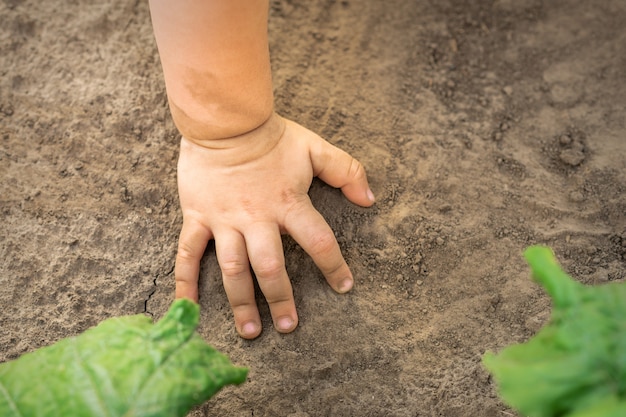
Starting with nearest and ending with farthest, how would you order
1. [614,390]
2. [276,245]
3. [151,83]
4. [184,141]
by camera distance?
1. [614,390]
2. [276,245]
3. [184,141]
4. [151,83]

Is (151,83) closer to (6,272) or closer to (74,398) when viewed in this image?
(6,272)

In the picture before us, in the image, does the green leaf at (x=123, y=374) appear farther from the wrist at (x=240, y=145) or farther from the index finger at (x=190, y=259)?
the wrist at (x=240, y=145)

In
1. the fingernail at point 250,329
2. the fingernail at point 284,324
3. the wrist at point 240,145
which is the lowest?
the fingernail at point 250,329

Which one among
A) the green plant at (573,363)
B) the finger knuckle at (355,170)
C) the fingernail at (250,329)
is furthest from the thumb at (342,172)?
the green plant at (573,363)

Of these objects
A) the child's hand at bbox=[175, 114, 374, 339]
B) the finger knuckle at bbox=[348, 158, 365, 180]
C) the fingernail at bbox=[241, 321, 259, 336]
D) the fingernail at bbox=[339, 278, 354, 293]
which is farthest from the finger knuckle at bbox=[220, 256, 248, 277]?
the finger knuckle at bbox=[348, 158, 365, 180]

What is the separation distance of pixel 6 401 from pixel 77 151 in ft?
2.78

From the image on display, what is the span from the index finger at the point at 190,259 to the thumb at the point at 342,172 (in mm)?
319

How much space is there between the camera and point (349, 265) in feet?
4.92

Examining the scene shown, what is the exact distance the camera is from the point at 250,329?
1.41 meters

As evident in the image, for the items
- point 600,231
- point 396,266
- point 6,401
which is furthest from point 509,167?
point 6,401

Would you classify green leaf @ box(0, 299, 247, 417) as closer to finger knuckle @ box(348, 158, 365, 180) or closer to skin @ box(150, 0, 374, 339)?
skin @ box(150, 0, 374, 339)

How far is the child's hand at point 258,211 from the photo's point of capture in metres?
1.42

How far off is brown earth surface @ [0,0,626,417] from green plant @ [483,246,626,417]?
23.4 inches

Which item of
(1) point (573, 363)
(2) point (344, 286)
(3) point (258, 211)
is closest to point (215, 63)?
(3) point (258, 211)
